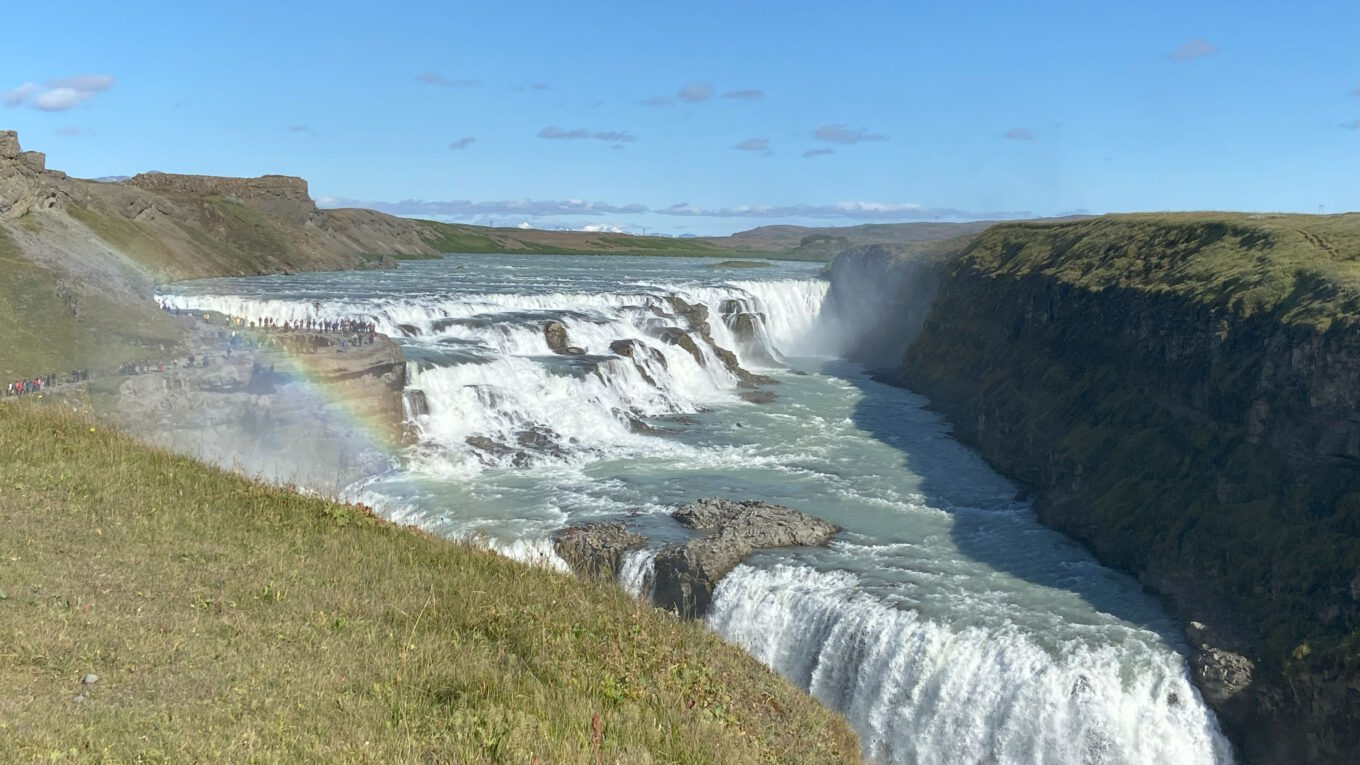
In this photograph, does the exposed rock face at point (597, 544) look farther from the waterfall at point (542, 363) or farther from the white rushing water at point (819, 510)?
the waterfall at point (542, 363)

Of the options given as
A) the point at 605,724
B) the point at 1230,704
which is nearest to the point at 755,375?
the point at 1230,704

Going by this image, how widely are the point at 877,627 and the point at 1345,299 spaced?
15159 millimetres

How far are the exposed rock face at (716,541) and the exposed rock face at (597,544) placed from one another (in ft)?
3.68

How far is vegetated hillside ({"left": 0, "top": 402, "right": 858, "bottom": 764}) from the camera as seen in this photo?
7.33 metres

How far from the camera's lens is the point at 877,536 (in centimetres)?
2748

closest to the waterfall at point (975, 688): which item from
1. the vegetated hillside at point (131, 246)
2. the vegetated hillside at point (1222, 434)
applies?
the vegetated hillside at point (1222, 434)

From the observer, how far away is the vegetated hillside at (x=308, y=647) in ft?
24.0

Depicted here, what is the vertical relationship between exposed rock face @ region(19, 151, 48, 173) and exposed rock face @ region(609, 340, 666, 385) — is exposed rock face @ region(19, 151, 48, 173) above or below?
above

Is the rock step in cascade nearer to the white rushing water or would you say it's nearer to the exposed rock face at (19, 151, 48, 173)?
the white rushing water

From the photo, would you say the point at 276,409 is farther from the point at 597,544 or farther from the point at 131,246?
the point at 131,246

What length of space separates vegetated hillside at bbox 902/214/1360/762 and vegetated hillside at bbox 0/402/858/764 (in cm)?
1275

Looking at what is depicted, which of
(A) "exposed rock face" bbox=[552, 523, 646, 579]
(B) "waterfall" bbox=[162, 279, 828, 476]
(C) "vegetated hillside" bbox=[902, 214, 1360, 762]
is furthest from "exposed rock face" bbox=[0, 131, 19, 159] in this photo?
(C) "vegetated hillside" bbox=[902, 214, 1360, 762]

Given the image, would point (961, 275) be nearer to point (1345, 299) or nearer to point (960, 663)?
point (1345, 299)

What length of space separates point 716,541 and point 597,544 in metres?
3.07
